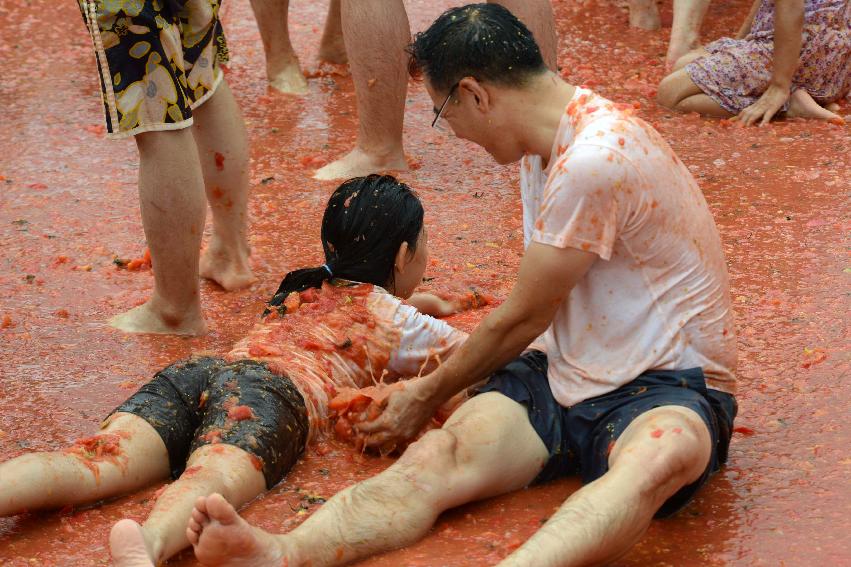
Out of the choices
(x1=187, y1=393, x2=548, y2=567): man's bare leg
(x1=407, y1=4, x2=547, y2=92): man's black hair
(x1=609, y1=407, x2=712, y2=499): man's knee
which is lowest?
(x1=187, y1=393, x2=548, y2=567): man's bare leg

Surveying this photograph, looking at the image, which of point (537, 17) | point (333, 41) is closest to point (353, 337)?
point (537, 17)

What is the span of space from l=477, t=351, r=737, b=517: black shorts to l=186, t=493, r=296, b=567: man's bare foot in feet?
2.31

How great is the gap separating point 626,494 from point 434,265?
6.38 ft

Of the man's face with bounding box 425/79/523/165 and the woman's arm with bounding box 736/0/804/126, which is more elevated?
the man's face with bounding box 425/79/523/165

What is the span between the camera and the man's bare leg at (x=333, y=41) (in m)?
6.33

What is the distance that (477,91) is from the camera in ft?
8.36

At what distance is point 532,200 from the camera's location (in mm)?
2752

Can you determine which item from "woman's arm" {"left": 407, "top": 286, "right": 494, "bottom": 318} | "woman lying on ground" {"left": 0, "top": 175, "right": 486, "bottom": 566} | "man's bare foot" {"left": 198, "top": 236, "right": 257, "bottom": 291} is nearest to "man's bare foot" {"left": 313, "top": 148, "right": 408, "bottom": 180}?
"man's bare foot" {"left": 198, "top": 236, "right": 257, "bottom": 291}

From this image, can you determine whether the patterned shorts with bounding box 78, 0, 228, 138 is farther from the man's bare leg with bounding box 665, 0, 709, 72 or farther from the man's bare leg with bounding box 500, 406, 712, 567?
the man's bare leg with bounding box 665, 0, 709, 72

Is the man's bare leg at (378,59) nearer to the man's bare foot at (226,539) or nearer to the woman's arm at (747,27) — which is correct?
the woman's arm at (747,27)

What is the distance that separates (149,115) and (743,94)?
10.6 feet

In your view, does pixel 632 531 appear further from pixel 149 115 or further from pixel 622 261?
pixel 149 115

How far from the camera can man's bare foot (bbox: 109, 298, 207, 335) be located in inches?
139

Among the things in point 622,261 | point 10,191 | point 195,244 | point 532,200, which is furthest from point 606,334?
point 10,191
